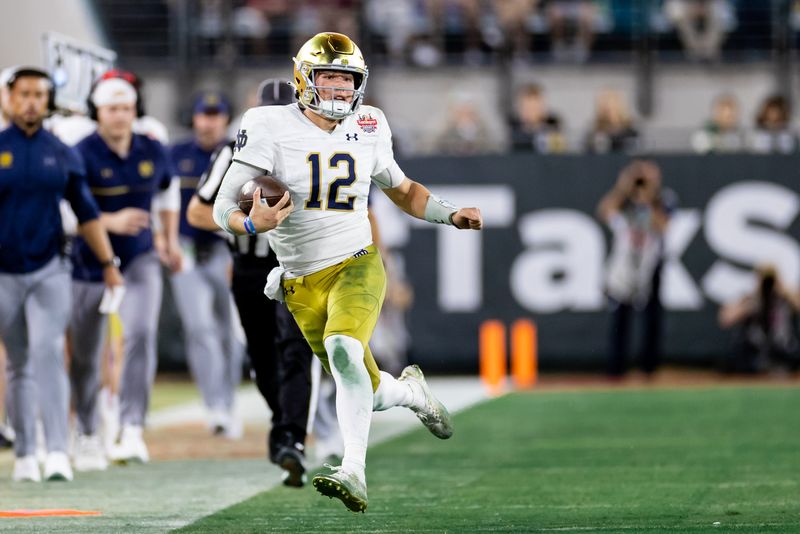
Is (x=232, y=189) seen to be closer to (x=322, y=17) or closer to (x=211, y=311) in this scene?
(x=211, y=311)

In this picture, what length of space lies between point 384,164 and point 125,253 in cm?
315

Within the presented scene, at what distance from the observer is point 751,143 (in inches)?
662

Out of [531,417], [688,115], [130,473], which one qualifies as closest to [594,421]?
[531,417]

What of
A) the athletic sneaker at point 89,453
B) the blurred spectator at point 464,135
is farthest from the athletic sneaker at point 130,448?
the blurred spectator at point 464,135

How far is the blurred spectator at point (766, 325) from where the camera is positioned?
16203 mm

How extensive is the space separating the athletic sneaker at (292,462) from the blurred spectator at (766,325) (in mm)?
9070

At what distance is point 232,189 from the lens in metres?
6.81

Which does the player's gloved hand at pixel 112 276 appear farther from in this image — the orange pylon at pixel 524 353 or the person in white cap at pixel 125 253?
the orange pylon at pixel 524 353

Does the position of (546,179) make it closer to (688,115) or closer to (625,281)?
(625,281)

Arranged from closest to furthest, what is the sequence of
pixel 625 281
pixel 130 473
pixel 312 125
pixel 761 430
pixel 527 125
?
pixel 312 125 < pixel 130 473 < pixel 761 430 < pixel 625 281 < pixel 527 125

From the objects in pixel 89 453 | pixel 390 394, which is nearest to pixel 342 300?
pixel 390 394

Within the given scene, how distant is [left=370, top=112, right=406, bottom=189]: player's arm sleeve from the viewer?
23.3 feet

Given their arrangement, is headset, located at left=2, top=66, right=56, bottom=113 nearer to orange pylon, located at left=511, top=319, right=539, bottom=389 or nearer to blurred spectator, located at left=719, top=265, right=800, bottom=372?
→ orange pylon, located at left=511, top=319, right=539, bottom=389

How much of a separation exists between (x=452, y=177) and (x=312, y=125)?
9.85 metres
